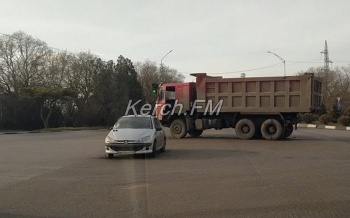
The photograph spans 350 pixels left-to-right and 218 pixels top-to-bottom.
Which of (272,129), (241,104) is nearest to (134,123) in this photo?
(241,104)

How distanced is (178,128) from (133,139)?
34.2ft

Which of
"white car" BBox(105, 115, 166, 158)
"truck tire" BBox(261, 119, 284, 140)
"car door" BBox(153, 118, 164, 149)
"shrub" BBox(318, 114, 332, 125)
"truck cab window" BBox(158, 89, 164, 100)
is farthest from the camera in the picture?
"shrub" BBox(318, 114, 332, 125)

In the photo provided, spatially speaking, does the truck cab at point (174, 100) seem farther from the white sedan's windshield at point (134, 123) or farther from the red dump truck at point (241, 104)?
the white sedan's windshield at point (134, 123)

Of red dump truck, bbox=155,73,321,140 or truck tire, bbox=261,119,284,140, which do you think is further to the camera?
truck tire, bbox=261,119,284,140

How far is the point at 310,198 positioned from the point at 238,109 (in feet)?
49.7

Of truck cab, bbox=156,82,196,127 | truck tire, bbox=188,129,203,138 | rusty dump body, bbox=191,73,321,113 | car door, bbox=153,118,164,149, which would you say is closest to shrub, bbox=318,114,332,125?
truck tire, bbox=188,129,203,138

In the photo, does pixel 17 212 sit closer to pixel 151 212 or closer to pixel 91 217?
pixel 91 217

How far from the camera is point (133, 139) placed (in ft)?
47.4

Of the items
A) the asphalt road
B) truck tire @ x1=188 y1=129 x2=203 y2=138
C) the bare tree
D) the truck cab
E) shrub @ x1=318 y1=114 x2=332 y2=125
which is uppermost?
the bare tree

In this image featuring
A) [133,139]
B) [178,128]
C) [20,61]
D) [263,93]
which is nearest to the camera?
[133,139]

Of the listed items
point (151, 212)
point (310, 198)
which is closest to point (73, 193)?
point (151, 212)

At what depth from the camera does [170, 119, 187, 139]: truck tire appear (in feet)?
80.7

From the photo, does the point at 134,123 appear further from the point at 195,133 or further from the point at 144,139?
the point at 195,133

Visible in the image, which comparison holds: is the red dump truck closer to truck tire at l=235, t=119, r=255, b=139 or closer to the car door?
truck tire at l=235, t=119, r=255, b=139
